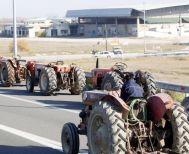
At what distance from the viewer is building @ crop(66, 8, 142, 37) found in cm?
14988

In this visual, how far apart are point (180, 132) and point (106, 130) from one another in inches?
44.8

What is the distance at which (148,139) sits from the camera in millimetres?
8523

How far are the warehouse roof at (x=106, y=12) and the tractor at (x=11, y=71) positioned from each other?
12320 centimetres

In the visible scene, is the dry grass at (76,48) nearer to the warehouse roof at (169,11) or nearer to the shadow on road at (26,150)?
the warehouse roof at (169,11)

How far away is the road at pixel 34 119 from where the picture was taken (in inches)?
451

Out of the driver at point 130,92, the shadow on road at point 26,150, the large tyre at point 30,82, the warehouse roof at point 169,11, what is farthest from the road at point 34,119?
the warehouse roof at point 169,11

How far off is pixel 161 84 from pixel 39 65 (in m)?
6.62

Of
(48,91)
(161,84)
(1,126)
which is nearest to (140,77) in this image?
(1,126)

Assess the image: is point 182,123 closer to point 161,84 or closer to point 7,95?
point 161,84

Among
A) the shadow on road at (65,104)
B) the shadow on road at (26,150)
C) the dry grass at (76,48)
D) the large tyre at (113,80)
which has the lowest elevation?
the shadow on road at (26,150)

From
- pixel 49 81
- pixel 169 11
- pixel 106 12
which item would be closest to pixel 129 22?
pixel 106 12

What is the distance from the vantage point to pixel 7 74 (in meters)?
24.8

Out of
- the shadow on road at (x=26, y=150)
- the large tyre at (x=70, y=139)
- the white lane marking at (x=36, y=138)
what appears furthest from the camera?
the white lane marking at (x=36, y=138)

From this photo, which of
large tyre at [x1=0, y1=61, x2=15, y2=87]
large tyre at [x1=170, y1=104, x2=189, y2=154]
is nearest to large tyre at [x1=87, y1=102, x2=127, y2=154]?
large tyre at [x1=170, y1=104, x2=189, y2=154]
